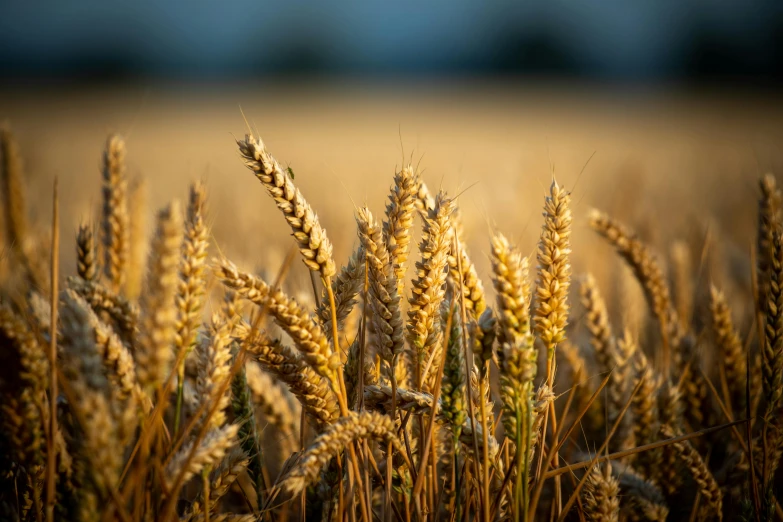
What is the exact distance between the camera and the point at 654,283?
6.86ft

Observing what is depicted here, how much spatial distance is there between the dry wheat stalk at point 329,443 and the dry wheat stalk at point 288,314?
0.10m

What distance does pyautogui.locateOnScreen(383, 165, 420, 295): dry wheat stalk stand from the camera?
1131mm

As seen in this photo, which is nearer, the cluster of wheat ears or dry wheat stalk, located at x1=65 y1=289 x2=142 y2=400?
the cluster of wheat ears

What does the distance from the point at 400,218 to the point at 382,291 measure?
0.15 metres

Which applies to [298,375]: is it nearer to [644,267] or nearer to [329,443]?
[329,443]

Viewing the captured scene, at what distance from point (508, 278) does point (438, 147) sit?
9899 millimetres

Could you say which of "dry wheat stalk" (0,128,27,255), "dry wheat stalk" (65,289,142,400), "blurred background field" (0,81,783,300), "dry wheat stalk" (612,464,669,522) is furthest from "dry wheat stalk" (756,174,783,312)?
"dry wheat stalk" (0,128,27,255)

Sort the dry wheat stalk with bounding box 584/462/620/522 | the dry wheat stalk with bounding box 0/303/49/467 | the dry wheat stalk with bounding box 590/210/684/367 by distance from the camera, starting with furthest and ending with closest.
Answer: the dry wheat stalk with bounding box 590/210/684/367
the dry wheat stalk with bounding box 584/462/620/522
the dry wheat stalk with bounding box 0/303/49/467

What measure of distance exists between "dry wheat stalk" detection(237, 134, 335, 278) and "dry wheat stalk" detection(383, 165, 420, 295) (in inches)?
5.5

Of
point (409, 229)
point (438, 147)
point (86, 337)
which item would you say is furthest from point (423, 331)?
point (438, 147)

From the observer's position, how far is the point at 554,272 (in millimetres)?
1112

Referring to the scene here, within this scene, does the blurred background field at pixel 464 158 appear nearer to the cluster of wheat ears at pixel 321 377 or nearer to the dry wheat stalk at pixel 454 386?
the cluster of wheat ears at pixel 321 377

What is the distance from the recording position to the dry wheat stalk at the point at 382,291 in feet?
3.72

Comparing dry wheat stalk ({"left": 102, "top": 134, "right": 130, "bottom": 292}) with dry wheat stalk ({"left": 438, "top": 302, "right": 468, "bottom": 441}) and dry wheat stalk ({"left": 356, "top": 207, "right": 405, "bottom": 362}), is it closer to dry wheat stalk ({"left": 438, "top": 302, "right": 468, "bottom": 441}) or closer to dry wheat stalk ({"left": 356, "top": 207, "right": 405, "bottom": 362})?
dry wheat stalk ({"left": 356, "top": 207, "right": 405, "bottom": 362})
